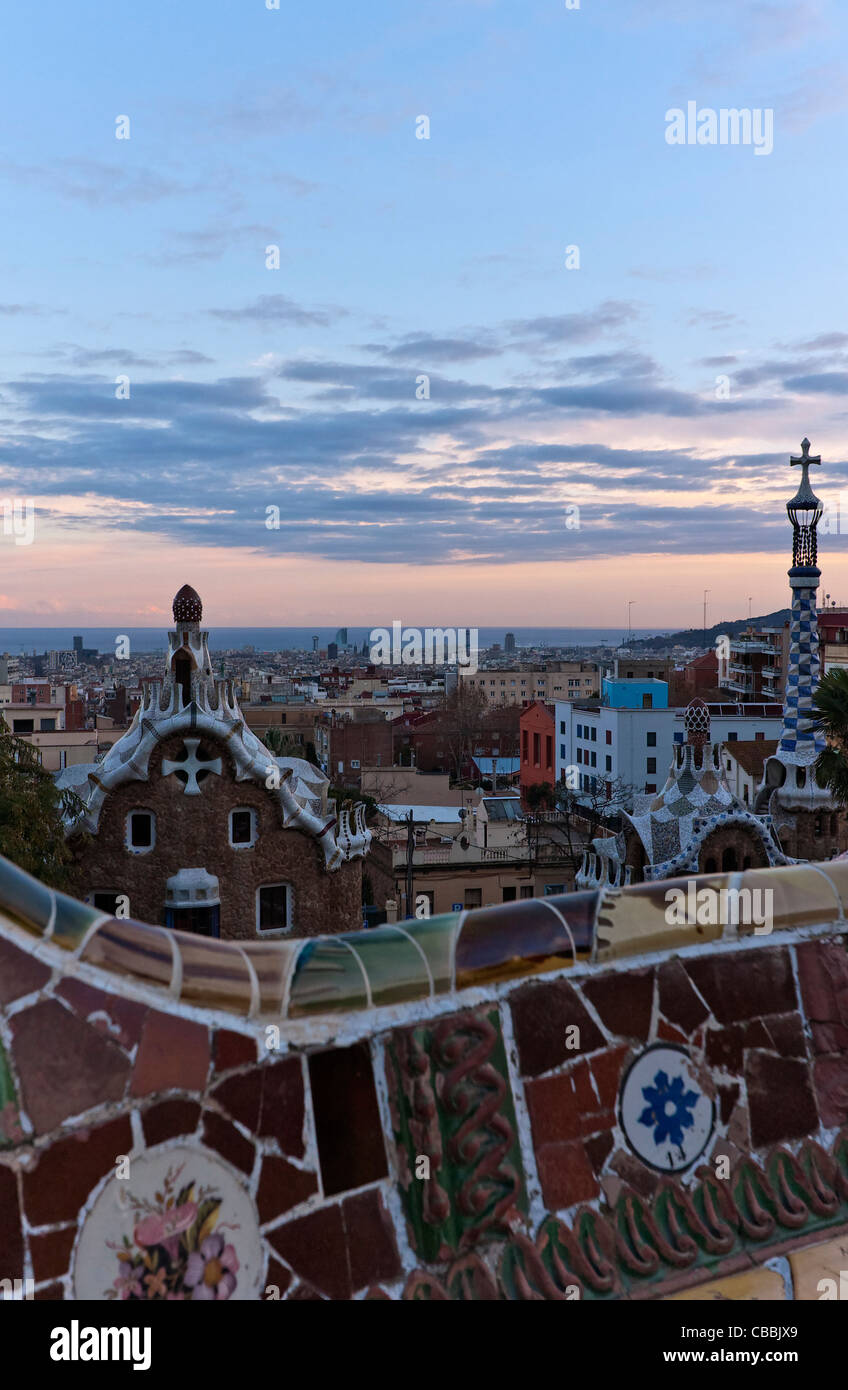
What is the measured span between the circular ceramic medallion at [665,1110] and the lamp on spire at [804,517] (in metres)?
17.7

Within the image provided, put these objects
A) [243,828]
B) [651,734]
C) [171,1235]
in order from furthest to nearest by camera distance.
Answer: [651,734] → [243,828] → [171,1235]

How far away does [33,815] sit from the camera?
46.6 feet

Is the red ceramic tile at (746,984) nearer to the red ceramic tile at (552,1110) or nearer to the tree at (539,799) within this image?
the red ceramic tile at (552,1110)

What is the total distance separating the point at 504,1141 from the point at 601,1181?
0.37 metres

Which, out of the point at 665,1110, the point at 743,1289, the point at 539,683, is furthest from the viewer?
the point at 539,683

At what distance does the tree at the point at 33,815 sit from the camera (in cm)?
1385

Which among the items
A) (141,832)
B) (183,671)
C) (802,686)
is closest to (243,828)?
(141,832)

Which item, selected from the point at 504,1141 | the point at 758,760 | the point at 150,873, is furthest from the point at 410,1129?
the point at 758,760

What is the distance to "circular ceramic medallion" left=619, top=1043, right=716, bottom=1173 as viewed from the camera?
4133 mm

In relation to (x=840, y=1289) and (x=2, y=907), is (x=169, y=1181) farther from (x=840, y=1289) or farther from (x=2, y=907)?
(x=840, y=1289)

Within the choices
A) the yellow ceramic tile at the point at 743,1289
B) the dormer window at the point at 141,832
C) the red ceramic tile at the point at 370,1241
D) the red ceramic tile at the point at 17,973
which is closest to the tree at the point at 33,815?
the dormer window at the point at 141,832

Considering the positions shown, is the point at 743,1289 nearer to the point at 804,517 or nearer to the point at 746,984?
the point at 746,984

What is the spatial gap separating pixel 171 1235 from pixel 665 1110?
5.65 ft
